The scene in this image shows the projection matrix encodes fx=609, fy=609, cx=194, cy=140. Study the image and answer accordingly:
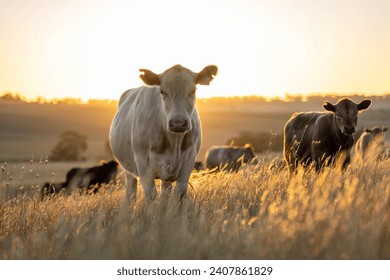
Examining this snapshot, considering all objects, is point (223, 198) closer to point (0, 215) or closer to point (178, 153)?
point (178, 153)

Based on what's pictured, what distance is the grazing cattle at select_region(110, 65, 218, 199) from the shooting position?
7.48m

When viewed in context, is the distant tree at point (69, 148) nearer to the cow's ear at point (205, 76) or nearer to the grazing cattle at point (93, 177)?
the grazing cattle at point (93, 177)

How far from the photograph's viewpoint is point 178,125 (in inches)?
280

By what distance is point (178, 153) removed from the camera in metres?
7.92

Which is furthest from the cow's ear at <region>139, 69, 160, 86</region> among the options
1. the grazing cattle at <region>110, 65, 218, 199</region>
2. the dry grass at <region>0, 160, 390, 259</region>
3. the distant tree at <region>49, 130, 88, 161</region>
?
the distant tree at <region>49, 130, 88, 161</region>

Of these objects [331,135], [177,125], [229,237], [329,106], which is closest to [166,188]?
[177,125]

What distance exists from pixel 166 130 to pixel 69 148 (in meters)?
50.8

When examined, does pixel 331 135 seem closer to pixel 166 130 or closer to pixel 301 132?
pixel 301 132

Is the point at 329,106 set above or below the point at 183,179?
above

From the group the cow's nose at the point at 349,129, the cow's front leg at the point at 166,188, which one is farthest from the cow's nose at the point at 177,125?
the cow's nose at the point at 349,129

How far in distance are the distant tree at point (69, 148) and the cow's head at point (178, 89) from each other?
48711 mm

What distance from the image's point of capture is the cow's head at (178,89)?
7.17 meters

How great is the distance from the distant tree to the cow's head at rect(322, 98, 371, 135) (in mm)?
44662

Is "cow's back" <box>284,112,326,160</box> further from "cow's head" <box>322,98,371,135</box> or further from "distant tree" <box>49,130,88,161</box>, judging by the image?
"distant tree" <box>49,130,88,161</box>
